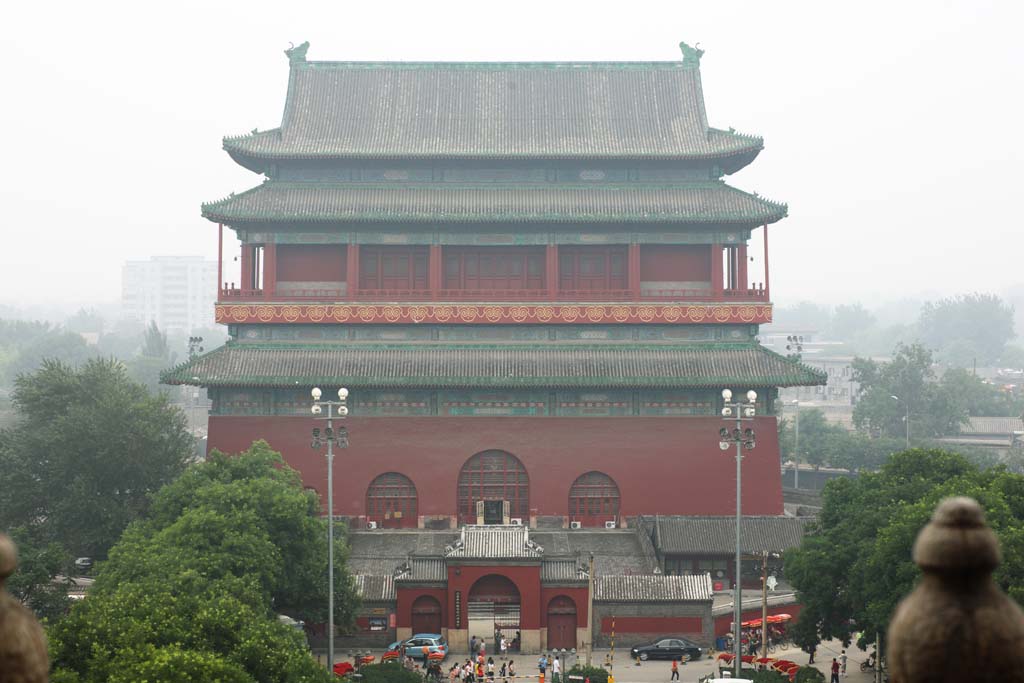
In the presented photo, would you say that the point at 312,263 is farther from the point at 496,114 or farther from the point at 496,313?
the point at 496,114

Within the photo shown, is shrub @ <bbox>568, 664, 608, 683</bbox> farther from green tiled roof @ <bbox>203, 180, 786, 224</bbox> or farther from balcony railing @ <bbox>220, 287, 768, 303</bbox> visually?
green tiled roof @ <bbox>203, 180, 786, 224</bbox>

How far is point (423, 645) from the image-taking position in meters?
35.5

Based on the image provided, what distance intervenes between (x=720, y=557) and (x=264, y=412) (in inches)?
682

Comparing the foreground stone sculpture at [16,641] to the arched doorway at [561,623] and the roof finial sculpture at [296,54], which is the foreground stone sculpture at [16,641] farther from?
the roof finial sculpture at [296,54]

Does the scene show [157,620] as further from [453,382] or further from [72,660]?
[453,382]

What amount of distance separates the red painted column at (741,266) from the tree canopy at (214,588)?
1897cm

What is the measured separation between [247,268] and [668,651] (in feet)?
73.1

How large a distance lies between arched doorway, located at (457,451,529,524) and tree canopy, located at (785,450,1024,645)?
12744 millimetres

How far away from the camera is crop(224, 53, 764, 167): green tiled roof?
155ft

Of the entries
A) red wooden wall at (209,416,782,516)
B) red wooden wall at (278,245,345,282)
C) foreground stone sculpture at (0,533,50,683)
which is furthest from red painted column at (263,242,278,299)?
foreground stone sculpture at (0,533,50,683)

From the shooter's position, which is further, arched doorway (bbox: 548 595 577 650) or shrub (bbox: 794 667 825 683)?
arched doorway (bbox: 548 595 577 650)

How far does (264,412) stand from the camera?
1773 inches

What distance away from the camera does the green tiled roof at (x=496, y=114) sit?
47219 mm

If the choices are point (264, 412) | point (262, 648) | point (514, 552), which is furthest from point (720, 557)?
point (262, 648)
